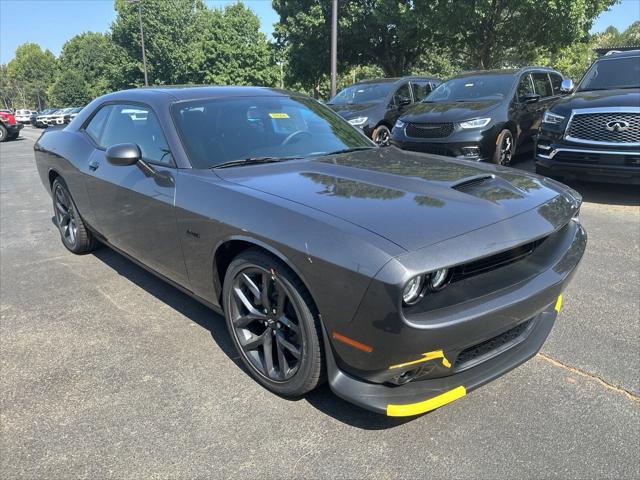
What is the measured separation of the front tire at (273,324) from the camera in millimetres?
2143

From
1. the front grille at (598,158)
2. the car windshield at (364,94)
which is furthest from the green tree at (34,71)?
the front grille at (598,158)

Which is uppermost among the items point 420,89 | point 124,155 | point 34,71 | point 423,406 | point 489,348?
point 34,71

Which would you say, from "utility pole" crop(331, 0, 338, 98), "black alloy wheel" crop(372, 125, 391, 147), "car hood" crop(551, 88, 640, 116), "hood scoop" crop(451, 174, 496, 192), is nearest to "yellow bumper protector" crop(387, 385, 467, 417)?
"hood scoop" crop(451, 174, 496, 192)

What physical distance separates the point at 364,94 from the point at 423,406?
30.3 ft

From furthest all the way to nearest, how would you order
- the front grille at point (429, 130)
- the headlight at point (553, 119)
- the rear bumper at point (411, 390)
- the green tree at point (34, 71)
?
1. the green tree at point (34, 71)
2. the front grille at point (429, 130)
3. the headlight at point (553, 119)
4. the rear bumper at point (411, 390)

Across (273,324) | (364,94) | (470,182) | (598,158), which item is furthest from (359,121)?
(273,324)

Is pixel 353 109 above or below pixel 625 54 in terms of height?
below

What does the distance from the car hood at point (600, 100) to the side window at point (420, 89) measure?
15.2 feet

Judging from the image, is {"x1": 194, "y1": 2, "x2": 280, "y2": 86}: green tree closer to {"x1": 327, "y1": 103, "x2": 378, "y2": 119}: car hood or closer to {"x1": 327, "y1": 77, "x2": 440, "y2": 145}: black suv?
{"x1": 327, "y1": 77, "x2": 440, "y2": 145}: black suv

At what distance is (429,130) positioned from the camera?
24.1 ft

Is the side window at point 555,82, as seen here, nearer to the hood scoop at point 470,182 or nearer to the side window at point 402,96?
the side window at point 402,96

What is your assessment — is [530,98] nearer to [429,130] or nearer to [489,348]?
[429,130]

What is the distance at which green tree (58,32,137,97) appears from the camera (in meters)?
46.8

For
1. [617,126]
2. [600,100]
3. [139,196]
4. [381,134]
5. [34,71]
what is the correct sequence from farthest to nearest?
[34,71], [381,134], [600,100], [617,126], [139,196]
